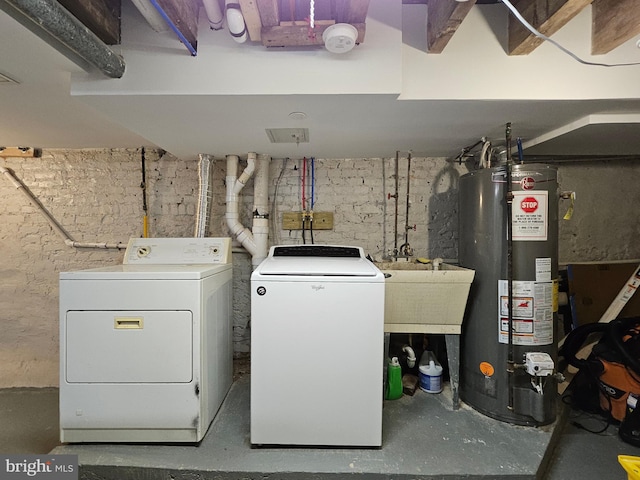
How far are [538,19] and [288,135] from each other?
136cm

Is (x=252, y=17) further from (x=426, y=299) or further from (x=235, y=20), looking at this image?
(x=426, y=299)

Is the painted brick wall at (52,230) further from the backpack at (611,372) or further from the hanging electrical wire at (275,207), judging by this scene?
the backpack at (611,372)

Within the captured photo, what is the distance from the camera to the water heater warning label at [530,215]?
64.7 inches

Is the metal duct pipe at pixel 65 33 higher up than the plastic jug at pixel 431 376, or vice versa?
the metal duct pipe at pixel 65 33

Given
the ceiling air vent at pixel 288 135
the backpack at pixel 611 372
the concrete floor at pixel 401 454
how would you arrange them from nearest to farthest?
1. the concrete floor at pixel 401 454
2. the backpack at pixel 611 372
3. the ceiling air vent at pixel 288 135

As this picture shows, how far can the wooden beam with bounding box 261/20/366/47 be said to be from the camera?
1.25 meters

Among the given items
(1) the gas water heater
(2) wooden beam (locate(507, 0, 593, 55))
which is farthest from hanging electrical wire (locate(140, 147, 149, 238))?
(2) wooden beam (locate(507, 0, 593, 55))

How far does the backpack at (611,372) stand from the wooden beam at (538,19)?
1802 mm

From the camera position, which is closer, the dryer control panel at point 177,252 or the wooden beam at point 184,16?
the wooden beam at point 184,16

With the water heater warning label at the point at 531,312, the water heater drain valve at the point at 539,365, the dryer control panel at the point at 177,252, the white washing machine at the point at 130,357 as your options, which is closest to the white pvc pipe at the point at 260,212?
the dryer control panel at the point at 177,252

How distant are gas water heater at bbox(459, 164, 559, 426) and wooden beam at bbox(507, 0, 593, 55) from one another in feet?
1.92

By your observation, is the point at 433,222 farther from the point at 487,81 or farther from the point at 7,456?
the point at 7,456

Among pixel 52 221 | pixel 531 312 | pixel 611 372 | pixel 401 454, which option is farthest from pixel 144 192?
pixel 611 372

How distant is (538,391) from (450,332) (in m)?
0.52
